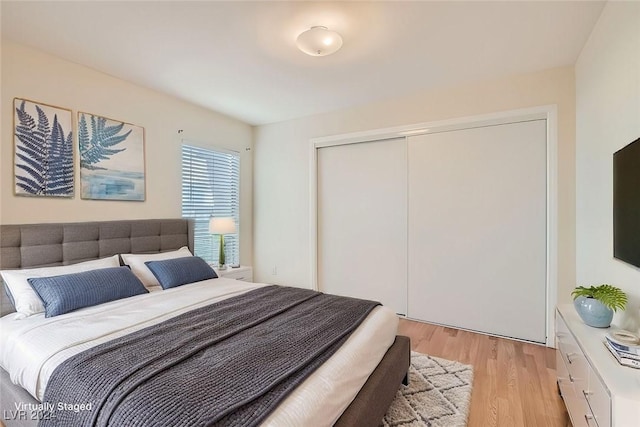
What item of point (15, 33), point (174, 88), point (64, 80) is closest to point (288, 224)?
point (174, 88)

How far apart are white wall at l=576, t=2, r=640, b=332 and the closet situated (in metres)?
0.39

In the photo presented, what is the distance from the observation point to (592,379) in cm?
130

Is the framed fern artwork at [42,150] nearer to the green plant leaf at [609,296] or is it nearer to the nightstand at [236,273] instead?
the nightstand at [236,273]

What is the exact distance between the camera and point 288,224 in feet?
13.8

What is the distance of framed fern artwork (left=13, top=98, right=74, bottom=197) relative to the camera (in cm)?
226

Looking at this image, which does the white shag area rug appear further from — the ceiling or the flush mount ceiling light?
the ceiling

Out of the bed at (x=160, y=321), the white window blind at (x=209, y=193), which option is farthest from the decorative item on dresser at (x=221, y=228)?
the bed at (x=160, y=321)

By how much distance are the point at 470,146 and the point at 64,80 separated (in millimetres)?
3807

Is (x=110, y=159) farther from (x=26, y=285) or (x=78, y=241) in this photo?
(x=26, y=285)

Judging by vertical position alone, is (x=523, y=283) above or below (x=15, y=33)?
below

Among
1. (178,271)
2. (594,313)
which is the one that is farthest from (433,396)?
(178,271)

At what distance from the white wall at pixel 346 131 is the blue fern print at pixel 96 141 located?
192cm

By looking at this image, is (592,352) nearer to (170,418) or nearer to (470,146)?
(170,418)

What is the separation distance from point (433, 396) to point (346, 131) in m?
2.90
